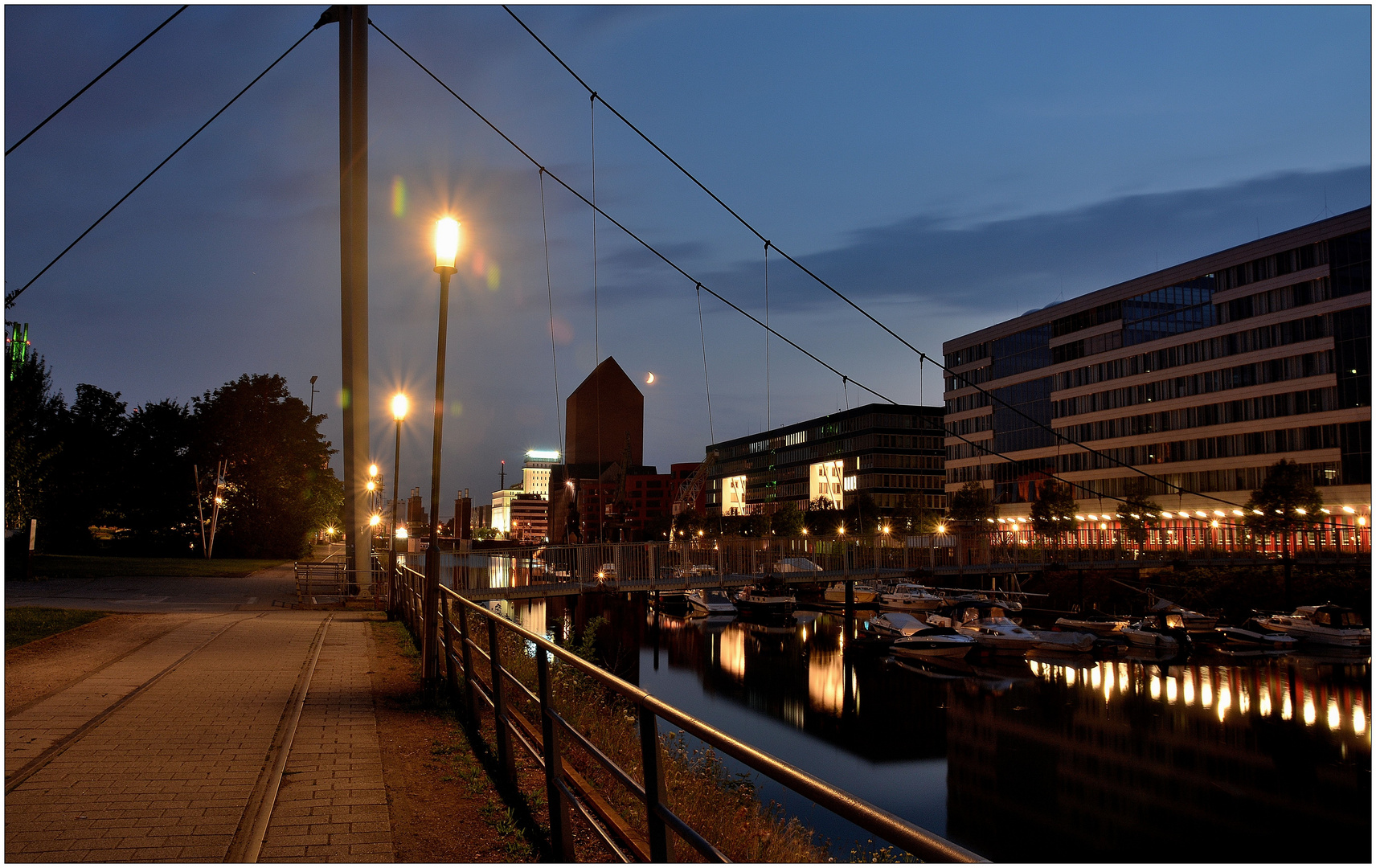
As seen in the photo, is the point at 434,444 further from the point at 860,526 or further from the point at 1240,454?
the point at 860,526

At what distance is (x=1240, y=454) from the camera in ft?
233

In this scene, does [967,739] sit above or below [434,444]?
below

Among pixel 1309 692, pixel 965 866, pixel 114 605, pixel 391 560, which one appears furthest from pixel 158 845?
pixel 1309 692

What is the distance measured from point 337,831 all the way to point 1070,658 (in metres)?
48.1

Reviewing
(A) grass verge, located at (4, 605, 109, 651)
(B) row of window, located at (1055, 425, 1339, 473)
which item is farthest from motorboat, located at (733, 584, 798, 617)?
(A) grass verge, located at (4, 605, 109, 651)

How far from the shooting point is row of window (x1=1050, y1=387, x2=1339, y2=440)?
2589 inches

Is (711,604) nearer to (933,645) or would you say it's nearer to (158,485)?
(933,645)

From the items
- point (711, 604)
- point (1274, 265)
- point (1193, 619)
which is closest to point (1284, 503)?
point (1193, 619)

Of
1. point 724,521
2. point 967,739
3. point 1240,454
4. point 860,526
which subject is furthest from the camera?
point 724,521

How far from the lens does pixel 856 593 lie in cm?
7281

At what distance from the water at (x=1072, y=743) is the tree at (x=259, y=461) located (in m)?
23.7

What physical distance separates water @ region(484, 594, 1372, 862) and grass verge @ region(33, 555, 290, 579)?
15.0 metres

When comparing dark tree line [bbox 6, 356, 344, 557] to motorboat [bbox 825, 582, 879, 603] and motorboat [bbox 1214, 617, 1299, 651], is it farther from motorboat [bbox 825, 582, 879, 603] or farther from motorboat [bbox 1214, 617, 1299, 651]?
motorboat [bbox 1214, 617, 1299, 651]

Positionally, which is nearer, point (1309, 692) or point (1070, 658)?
point (1309, 692)
